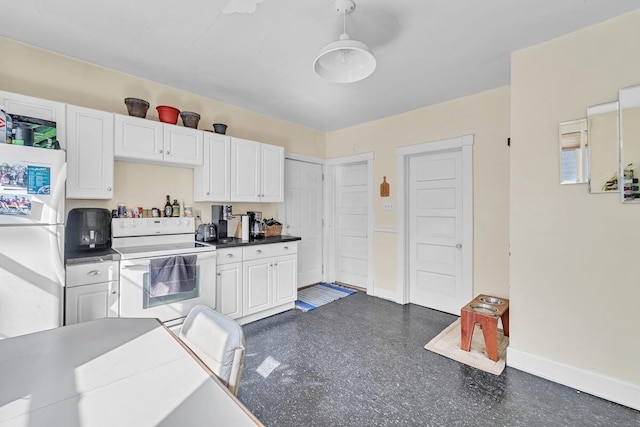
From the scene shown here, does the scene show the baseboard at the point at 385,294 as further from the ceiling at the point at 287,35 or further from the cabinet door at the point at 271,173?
the ceiling at the point at 287,35

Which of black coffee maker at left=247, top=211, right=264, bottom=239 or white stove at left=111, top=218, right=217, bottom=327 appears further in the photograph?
black coffee maker at left=247, top=211, right=264, bottom=239

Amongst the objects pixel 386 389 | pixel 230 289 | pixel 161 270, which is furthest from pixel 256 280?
pixel 386 389

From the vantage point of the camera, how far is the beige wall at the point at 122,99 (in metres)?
2.33

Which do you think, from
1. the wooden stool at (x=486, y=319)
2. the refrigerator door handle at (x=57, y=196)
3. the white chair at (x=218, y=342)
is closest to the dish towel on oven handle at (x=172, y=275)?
the refrigerator door handle at (x=57, y=196)

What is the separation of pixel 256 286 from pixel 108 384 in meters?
2.39

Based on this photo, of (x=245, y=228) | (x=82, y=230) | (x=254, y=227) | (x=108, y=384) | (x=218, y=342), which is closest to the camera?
(x=108, y=384)

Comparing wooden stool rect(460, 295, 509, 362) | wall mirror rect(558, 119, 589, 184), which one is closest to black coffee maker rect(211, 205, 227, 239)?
wooden stool rect(460, 295, 509, 362)

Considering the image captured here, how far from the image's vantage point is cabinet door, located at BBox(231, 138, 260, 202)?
10.9 feet

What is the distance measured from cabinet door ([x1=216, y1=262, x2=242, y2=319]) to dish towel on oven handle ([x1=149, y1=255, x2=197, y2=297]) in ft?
1.02

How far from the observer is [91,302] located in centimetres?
220

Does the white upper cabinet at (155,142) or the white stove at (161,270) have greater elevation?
the white upper cabinet at (155,142)

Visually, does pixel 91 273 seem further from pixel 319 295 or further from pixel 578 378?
pixel 578 378

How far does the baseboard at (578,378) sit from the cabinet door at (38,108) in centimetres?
407

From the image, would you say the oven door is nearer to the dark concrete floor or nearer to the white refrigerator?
the white refrigerator
